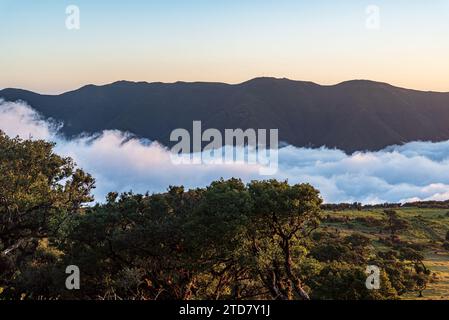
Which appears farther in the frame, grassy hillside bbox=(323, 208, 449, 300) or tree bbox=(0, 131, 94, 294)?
grassy hillside bbox=(323, 208, 449, 300)

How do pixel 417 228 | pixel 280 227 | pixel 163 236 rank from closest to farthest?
pixel 280 227
pixel 163 236
pixel 417 228

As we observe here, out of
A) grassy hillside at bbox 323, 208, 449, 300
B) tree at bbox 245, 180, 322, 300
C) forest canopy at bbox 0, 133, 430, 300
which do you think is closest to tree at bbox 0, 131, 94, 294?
forest canopy at bbox 0, 133, 430, 300

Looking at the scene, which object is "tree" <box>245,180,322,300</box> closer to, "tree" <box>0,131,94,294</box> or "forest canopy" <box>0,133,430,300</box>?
"forest canopy" <box>0,133,430,300</box>

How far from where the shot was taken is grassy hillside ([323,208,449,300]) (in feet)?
336

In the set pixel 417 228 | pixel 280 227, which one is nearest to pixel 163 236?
pixel 280 227

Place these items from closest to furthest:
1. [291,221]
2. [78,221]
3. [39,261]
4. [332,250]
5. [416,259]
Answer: [291,221], [78,221], [39,261], [332,250], [416,259]

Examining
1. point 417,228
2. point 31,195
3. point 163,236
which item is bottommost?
point 417,228

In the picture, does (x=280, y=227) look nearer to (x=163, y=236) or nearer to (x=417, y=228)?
(x=163, y=236)

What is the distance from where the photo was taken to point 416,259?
86.9 meters

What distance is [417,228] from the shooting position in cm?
13500
